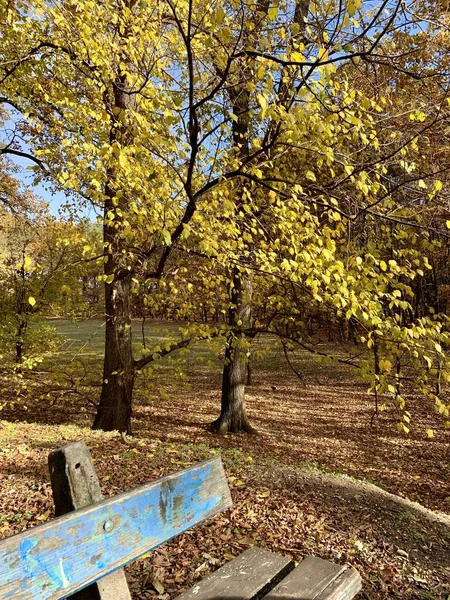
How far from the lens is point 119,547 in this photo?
1.61m

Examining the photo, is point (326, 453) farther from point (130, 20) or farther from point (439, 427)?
point (130, 20)

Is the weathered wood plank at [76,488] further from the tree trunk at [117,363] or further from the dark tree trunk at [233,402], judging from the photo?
the dark tree trunk at [233,402]

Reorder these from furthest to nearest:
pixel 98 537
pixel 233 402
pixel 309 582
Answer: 1. pixel 233 402
2. pixel 309 582
3. pixel 98 537

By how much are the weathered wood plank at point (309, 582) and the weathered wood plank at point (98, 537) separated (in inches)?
18.3

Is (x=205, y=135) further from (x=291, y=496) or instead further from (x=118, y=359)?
(x=118, y=359)

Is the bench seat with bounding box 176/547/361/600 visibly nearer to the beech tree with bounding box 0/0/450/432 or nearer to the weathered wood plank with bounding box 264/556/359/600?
the weathered wood plank with bounding box 264/556/359/600

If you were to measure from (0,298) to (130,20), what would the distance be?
9044 mm

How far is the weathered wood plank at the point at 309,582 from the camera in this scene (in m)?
1.95

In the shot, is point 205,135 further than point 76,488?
Yes

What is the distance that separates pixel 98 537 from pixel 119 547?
0.38ft

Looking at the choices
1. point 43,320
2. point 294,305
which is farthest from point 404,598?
point 43,320

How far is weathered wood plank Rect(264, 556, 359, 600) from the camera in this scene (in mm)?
1945

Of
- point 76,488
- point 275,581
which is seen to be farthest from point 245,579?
point 76,488

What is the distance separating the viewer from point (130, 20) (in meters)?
5.60
